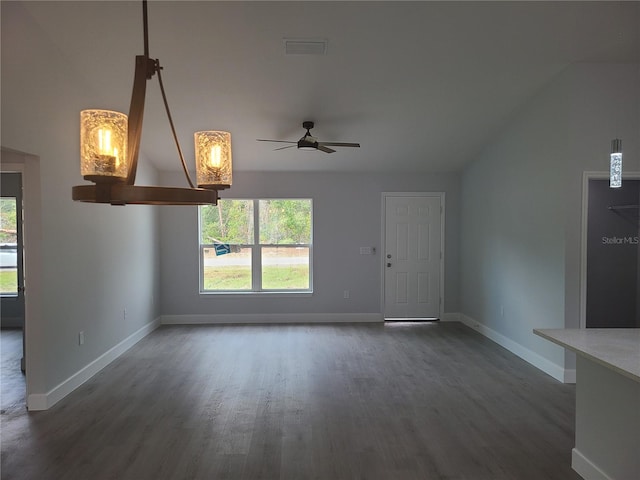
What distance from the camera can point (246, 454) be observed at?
2.71 metres

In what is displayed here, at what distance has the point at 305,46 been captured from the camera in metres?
3.57

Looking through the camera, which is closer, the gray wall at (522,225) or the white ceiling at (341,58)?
the white ceiling at (341,58)

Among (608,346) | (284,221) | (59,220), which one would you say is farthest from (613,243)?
(59,220)

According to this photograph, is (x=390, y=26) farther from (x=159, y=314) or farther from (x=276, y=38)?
(x=159, y=314)

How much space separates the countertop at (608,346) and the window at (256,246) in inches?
176

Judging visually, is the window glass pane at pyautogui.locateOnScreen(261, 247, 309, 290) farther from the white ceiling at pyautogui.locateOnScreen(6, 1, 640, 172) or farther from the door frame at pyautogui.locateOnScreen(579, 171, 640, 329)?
the door frame at pyautogui.locateOnScreen(579, 171, 640, 329)

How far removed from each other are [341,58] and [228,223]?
3490mm

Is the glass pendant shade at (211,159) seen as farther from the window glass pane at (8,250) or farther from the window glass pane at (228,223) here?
the window glass pane at (8,250)

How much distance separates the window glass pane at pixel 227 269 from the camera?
6.49 meters

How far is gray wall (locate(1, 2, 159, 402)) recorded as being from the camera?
9.96ft

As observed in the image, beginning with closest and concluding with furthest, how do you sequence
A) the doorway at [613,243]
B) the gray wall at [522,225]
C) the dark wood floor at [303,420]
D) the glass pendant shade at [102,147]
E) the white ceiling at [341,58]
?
1. the glass pendant shade at [102,147]
2. the dark wood floor at [303,420]
3. the white ceiling at [341,58]
4. the gray wall at [522,225]
5. the doorway at [613,243]

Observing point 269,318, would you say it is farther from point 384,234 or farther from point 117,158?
point 117,158

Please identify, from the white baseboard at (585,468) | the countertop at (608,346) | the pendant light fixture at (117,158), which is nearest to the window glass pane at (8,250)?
the pendant light fixture at (117,158)

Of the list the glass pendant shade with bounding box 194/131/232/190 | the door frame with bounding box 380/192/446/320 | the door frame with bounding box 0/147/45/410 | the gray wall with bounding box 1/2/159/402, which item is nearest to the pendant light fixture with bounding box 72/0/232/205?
the glass pendant shade with bounding box 194/131/232/190
